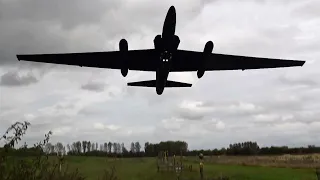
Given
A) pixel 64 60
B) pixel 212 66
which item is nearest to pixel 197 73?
pixel 212 66

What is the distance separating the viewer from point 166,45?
22.3 metres

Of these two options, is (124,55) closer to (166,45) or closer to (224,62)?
(166,45)

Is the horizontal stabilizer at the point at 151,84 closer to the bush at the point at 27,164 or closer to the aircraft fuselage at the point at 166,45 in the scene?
the aircraft fuselage at the point at 166,45

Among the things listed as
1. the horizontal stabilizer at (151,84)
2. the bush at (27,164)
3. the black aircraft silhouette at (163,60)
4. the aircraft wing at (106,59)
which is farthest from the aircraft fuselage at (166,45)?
the bush at (27,164)

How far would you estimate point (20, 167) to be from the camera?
6.00 metres

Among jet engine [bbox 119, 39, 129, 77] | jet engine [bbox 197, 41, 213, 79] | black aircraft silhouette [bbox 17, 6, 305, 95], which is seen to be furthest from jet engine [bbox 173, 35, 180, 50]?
jet engine [bbox 119, 39, 129, 77]

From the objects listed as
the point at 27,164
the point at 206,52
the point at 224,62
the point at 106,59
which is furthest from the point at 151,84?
the point at 27,164

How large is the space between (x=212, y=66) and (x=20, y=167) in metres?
24.3

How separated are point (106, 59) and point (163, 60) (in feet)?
16.2

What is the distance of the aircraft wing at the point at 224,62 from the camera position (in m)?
27.1

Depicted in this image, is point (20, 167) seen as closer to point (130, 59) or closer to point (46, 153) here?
point (46, 153)

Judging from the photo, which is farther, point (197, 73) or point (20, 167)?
point (197, 73)

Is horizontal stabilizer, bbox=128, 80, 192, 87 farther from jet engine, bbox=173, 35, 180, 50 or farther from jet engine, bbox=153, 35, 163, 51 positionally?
jet engine, bbox=173, 35, 180, 50

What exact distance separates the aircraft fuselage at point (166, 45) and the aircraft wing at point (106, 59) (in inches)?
51.3
